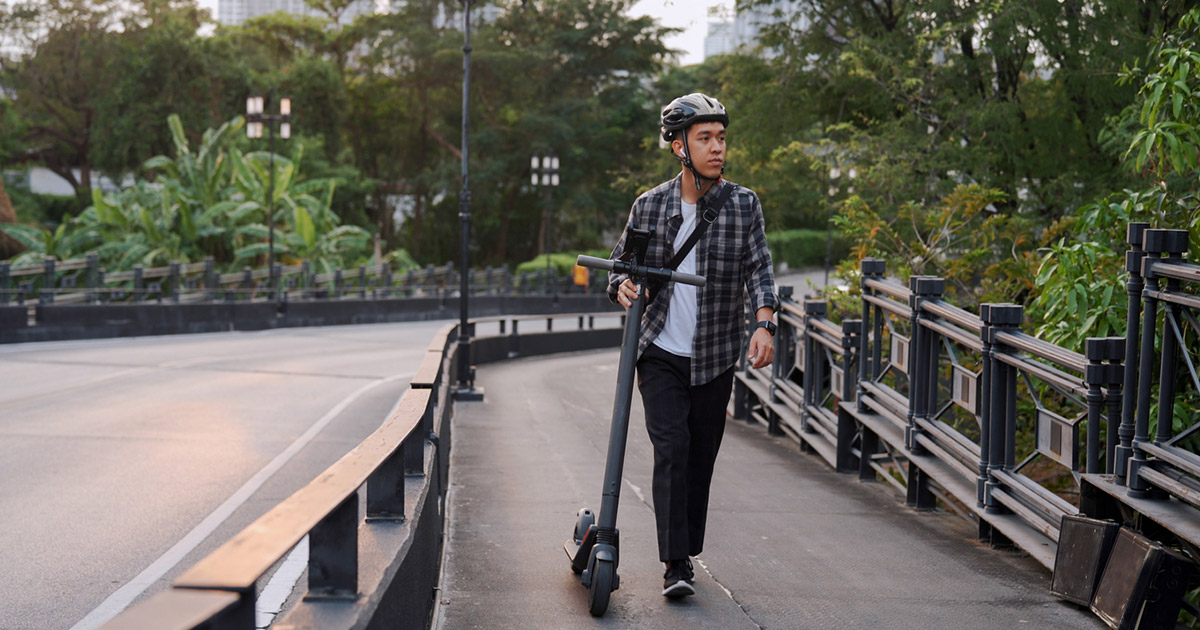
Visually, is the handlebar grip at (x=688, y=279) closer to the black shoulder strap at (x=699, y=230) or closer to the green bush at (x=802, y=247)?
the black shoulder strap at (x=699, y=230)

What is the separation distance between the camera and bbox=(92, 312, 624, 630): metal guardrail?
1.85 m

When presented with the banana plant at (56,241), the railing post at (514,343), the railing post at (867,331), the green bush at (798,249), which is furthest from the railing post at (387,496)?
the green bush at (798,249)

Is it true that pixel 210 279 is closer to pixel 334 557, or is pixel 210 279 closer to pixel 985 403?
pixel 985 403

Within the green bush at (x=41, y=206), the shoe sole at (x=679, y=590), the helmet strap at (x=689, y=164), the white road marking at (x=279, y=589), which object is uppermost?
the green bush at (x=41, y=206)

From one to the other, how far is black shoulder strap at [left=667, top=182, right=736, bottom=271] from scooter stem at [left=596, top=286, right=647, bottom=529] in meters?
0.23

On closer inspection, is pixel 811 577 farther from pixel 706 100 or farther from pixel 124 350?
pixel 124 350

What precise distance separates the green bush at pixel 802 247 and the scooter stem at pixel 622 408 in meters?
57.8

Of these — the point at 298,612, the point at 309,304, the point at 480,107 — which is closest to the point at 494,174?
the point at 480,107

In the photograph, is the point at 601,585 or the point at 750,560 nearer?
the point at 601,585

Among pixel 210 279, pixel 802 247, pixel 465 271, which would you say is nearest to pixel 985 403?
pixel 465 271

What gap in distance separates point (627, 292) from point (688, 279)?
281 mm

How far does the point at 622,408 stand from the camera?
4883 mm

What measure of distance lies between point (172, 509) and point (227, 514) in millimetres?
418

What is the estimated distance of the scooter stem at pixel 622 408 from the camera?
189 inches
